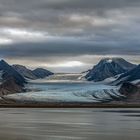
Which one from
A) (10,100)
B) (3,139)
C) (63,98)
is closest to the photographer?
(3,139)

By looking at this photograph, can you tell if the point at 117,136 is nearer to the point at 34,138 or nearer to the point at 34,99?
the point at 34,138

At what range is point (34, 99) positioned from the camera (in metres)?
187

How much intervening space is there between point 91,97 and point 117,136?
457 feet

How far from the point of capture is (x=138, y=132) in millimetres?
51188

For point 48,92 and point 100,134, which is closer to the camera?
point 100,134

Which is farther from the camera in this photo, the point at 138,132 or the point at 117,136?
the point at 138,132

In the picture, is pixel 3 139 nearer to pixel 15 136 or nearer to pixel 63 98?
pixel 15 136

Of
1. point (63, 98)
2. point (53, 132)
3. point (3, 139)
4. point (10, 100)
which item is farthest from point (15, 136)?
point (10, 100)

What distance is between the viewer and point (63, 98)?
181000 mm

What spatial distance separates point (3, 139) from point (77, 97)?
13665cm

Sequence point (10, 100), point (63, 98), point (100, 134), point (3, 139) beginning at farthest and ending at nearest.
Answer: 1. point (10, 100)
2. point (63, 98)
3. point (100, 134)
4. point (3, 139)

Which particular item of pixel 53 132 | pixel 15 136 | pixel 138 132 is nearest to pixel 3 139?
pixel 15 136

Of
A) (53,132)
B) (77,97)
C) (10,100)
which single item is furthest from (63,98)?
(53,132)

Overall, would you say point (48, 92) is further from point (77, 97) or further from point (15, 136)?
point (15, 136)
